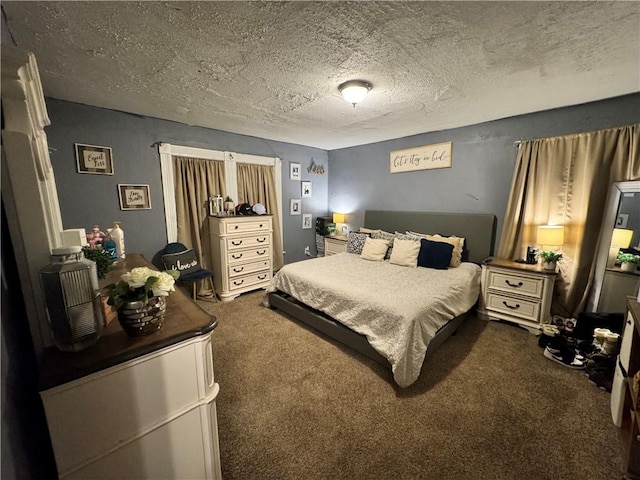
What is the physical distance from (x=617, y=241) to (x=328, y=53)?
3.21m

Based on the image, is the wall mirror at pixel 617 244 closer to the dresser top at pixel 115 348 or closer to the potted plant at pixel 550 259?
the potted plant at pixel 550 259

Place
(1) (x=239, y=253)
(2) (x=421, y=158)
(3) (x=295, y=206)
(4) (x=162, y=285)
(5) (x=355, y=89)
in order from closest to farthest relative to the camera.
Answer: (4) (x=162, y=285)
(5) (x=355, y=89)
(1) (x=239, y=253)
(2) (x=421, y=158)
(3) (x=295, y=206)

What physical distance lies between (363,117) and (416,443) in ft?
10.1

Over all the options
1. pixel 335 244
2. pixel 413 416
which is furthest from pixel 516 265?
pixel 335 244

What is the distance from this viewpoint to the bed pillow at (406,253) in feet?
10.6

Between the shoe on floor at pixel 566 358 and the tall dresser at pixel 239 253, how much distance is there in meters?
3.41

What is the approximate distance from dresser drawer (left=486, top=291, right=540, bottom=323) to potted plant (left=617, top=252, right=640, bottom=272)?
0.79 m

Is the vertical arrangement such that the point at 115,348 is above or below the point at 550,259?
above

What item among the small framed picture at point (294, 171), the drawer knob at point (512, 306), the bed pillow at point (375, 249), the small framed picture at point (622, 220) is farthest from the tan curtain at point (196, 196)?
the small framed picture at point (622, 220)

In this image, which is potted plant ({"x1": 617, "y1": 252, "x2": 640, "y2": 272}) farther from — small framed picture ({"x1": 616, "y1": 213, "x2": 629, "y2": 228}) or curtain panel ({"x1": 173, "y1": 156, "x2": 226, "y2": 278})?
curtain panel ({"x1": 173, "y1": 156, "x2": 226, "y2": 278})

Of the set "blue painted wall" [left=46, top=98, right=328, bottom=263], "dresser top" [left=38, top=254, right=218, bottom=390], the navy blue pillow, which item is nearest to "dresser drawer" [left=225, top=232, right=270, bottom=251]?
"blue painted wall" [left=46, top=98, right=328, bottom=263]

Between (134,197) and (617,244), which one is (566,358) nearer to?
(617,244)

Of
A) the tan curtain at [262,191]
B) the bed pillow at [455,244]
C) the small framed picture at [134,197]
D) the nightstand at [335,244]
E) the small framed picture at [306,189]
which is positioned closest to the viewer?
the small framed picture at [134,197]

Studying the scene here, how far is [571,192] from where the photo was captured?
275 cm
